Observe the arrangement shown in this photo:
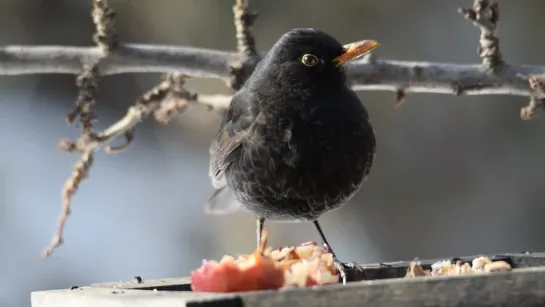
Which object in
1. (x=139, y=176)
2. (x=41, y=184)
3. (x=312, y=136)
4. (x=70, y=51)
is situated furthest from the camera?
(x=139, y=176)

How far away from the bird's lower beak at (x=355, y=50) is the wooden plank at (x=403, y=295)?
77 centimetres

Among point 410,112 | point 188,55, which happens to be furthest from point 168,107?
point 410,112

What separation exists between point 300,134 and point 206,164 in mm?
2078

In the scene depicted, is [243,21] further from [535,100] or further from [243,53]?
[535,100]

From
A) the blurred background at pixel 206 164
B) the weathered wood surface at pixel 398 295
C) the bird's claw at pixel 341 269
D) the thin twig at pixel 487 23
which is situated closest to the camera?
the weathered wood surface at pixel 398 295

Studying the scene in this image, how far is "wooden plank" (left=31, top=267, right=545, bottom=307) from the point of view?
1.17m

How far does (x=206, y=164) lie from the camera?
157 inches

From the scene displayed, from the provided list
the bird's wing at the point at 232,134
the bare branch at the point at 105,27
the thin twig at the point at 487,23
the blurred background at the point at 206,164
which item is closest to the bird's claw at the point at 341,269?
the bird's wing at the point at 232,134

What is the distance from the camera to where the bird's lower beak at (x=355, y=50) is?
1.90 m

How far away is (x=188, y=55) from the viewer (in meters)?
2.18

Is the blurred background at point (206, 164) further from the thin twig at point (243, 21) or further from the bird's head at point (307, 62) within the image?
the bird's head at point (307, 62)

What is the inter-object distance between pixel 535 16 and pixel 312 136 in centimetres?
277

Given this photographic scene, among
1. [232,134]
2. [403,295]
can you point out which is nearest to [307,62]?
[232,134]

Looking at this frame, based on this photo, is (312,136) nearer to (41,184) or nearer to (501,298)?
(501,298)
